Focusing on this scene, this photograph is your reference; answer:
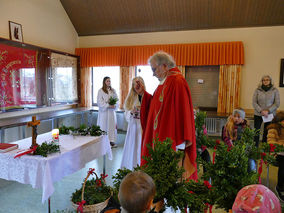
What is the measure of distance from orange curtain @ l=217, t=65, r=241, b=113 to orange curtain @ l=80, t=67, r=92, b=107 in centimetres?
412

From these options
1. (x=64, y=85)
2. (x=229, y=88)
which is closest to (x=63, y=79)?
(x=64, y=85)

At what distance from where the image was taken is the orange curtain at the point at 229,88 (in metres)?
6.16

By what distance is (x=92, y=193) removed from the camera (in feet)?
7.57

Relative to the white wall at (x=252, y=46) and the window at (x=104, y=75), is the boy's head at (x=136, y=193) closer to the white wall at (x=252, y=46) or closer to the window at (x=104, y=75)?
the white wall at (x=252, y=46)

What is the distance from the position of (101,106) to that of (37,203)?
2725mm

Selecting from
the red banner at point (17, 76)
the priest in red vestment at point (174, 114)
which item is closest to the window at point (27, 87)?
the red banner at point (17, 76)

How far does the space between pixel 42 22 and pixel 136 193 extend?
6266 mm

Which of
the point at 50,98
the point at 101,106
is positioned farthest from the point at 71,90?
the point at 101,106

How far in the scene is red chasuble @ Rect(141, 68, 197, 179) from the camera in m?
2.09

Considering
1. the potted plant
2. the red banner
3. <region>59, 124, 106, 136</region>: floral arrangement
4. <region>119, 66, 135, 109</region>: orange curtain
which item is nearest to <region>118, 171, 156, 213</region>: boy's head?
the potted plant

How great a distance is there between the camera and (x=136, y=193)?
38.1 inches

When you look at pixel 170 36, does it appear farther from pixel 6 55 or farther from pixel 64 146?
pixel 64 146

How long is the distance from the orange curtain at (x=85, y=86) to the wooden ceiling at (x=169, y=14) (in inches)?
→ 54.7

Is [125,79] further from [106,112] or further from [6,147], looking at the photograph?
[6,147]
